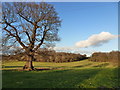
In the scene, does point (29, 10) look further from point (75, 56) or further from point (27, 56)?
point (75, 56)

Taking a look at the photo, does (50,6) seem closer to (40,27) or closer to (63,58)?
(40,27)

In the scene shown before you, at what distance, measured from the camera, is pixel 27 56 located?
18.4m

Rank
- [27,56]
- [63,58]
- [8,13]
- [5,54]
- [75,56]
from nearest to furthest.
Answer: [5,54]
[8,13]
[27,56]
[63,58]
[75,56]

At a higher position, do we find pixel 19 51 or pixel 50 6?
pixel 50 6

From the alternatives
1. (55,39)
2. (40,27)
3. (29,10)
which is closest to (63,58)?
(55,39)

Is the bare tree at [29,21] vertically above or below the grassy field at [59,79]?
above

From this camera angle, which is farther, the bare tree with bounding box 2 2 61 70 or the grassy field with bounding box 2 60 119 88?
the bare tree with bounding box 2 2 61 70

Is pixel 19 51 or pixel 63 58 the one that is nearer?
pixel 19 51

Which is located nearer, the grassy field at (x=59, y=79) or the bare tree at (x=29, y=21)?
the grassy field at (x=59, y=79)

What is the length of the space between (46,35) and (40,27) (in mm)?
1371

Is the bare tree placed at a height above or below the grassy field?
above

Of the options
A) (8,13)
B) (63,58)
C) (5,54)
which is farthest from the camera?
(63,58)

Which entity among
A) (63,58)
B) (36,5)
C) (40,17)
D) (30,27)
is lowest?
(63,58)

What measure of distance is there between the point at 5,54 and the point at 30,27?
16.0 ft
